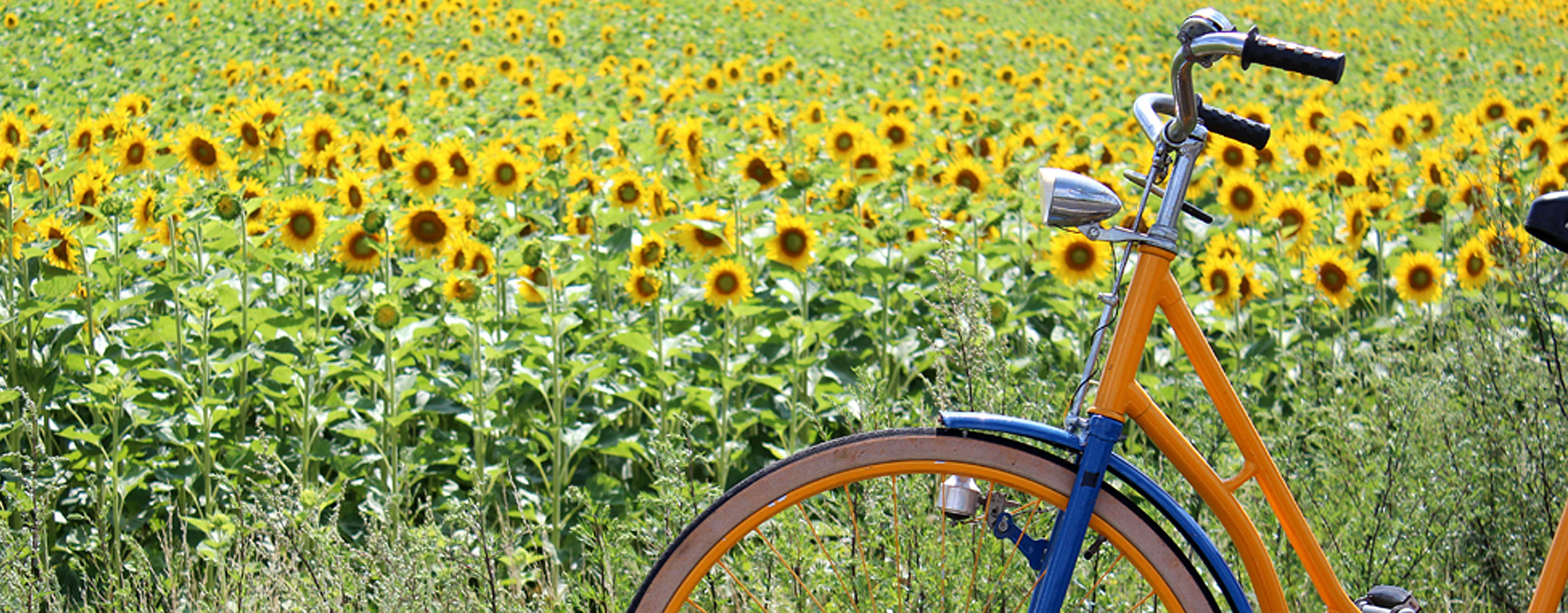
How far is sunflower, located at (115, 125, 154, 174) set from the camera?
395 cm

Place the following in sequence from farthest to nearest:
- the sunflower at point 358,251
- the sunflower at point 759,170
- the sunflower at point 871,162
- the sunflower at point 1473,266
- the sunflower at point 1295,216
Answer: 1. the sunflower at point 871,162
2. the sunflower at point 759,170
3. the sunflower at point 1295,216
4. the sunflower at point 1473,266
5. the sunflower at point 358,251

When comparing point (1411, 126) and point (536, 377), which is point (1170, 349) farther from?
point (1411, 126)

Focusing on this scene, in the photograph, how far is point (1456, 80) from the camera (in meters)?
13.4

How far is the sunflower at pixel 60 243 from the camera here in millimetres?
3441

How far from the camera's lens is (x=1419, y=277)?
3.86 m

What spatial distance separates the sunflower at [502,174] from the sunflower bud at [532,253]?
0.89m

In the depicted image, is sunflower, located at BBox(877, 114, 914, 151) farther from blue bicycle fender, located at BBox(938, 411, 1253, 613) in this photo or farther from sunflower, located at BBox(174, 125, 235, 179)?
blue bicycle fender, located at BBox(938, 411, 1253, 613)

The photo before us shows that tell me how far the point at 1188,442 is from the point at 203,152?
11.2 ft

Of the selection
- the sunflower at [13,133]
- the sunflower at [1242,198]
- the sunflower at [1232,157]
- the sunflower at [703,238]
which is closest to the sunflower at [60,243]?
the sunflower at [13,133]

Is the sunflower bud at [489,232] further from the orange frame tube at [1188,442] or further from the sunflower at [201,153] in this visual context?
the orange frame tube at [1188,442]

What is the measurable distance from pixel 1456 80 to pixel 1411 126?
876cm

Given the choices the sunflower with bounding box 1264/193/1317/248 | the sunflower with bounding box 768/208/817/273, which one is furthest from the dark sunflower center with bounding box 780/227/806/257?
the sunflower with bounding box 1264/193/1317/248

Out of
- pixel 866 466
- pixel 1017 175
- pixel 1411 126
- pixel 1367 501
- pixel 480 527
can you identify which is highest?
pixel 1411 126

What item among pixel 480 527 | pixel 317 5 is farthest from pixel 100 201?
pixel 317 5
